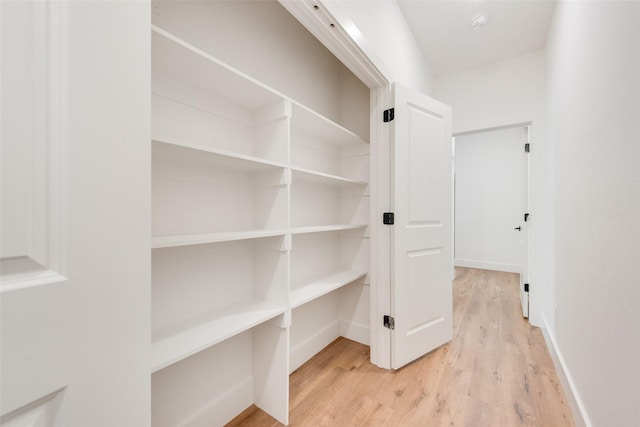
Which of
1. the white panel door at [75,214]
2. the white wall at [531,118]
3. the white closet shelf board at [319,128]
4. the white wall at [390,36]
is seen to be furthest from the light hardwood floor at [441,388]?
the white wall at [390,36]

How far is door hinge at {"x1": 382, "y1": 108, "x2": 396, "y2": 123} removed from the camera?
1.83 m

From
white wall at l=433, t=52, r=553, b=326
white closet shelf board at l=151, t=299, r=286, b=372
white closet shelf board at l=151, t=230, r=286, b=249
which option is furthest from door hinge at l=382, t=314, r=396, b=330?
white wall at l=433, t=52, r=553, b=326

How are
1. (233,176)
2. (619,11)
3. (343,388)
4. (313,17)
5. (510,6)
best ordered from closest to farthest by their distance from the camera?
1. (619,11)
2. (313,17)
3. (233,176)
4. (343,388)
5. (510,6)

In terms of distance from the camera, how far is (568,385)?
1521 mm

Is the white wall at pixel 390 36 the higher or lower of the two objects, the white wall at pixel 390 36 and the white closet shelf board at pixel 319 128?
the higher

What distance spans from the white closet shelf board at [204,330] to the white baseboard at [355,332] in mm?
1115

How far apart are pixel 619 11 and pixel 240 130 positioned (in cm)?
161

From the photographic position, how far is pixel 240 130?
4.71 ft

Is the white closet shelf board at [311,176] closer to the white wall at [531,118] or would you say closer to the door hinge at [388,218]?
the door hinge at [388,218]

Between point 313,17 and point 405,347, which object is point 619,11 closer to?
point 313,17

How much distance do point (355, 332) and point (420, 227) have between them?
3.44 ft

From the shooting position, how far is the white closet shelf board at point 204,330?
96cm

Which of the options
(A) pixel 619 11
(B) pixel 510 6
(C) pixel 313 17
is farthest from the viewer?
(B) pixel 510 6

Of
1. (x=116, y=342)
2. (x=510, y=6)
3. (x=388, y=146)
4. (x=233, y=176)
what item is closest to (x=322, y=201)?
(x=388, y=146)
